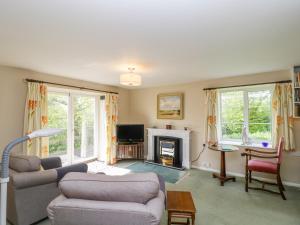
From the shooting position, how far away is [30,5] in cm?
147

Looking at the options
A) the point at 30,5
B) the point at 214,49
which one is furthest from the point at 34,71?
the point at 214,49

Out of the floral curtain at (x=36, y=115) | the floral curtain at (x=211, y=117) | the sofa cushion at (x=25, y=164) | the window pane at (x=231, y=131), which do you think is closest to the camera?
the sofa cushion at (x=25, y=164)

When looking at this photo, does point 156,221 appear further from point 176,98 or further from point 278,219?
point 176,98

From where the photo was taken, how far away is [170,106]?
17.1 ft

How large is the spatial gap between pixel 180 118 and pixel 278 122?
2269 mm

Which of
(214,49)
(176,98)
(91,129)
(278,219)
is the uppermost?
(214,49)

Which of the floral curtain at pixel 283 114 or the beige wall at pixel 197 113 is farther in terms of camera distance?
the beige wall at pixel 197 113

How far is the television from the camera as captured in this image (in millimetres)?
5305

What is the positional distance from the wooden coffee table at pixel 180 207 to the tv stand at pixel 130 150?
3.44 m

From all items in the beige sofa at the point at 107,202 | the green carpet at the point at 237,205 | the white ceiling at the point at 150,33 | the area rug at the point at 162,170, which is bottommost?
the green carpet at the point at 237,205

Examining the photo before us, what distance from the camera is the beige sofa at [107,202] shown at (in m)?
1.23

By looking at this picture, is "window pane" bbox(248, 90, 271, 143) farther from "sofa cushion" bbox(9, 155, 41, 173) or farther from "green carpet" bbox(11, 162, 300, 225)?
"sofa cushion" bbox(9, 155, 41, 173)

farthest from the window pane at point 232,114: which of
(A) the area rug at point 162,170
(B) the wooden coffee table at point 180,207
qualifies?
(B) the wooden coffee table at point 180,207

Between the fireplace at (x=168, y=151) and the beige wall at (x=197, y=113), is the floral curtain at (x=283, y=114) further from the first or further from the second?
the fireplace at (x=168, y=151)
